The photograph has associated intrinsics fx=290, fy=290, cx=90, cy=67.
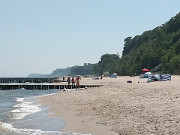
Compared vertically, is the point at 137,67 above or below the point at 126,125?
above

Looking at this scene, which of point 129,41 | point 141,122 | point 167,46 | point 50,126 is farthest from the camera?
point 129,41

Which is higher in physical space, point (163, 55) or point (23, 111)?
point (163, 55)

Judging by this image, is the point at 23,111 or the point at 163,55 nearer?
the point at 23,111

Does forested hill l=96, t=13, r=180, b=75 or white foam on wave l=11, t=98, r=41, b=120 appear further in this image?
forested hill l=96, t=13, r=180, b=75

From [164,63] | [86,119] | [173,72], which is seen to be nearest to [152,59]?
[164,63]

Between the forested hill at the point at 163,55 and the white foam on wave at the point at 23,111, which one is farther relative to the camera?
the forested hill at the point at 163,55

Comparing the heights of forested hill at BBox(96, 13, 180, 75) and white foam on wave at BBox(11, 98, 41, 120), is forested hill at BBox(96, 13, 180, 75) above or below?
above

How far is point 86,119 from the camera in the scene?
1448 cm

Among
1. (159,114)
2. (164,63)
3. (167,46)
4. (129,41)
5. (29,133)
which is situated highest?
(129,41)

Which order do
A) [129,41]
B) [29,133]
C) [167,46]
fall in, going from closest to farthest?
[29,133] → [167,46] → [129,41]

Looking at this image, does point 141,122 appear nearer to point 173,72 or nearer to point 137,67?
point 173,72

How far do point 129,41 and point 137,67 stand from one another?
88.7m

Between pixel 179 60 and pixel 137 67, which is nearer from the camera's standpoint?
pixel 179 60

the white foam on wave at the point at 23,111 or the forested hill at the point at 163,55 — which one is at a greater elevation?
the forested hill at the point at 163,55
